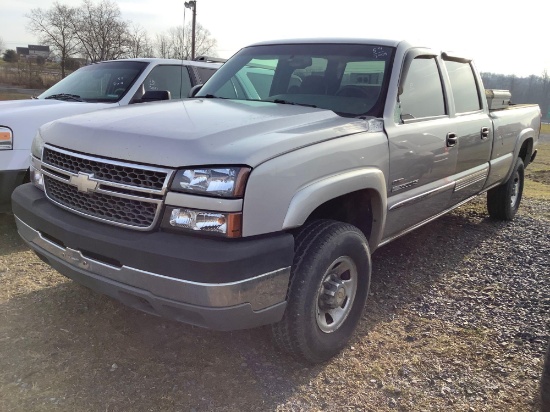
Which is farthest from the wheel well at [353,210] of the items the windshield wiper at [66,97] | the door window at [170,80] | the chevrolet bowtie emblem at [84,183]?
the windshield wiper at [66,97]

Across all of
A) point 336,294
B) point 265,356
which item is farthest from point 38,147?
point 336,294

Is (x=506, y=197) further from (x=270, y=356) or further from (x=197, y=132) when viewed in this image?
(x=197, y=132)

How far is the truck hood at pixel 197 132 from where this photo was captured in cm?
229

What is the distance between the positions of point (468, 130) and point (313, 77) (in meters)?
1.58

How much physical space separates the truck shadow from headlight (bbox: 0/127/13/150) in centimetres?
148

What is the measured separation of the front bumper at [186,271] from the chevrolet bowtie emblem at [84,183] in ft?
0.58

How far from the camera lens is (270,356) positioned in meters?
2.94

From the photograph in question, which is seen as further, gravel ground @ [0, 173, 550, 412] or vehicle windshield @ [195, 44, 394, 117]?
vehicle windshield @ [195, 44, 394, 117]

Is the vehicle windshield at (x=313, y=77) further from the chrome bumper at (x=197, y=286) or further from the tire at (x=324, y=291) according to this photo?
the chrome bumper at (x=197, y=286)

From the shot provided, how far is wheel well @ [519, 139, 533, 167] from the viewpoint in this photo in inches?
246

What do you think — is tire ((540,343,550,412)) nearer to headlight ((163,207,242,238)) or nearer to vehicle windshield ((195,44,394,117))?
headlight ((163,207,242,238))

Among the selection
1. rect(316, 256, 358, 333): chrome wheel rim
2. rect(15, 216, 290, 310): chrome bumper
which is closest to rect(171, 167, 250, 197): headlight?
rect(15, 216, 290, 310): chrome bumper

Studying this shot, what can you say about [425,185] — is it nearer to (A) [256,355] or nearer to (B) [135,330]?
(A) [256,355]

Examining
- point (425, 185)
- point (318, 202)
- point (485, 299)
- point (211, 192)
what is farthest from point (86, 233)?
point (485, 299)
